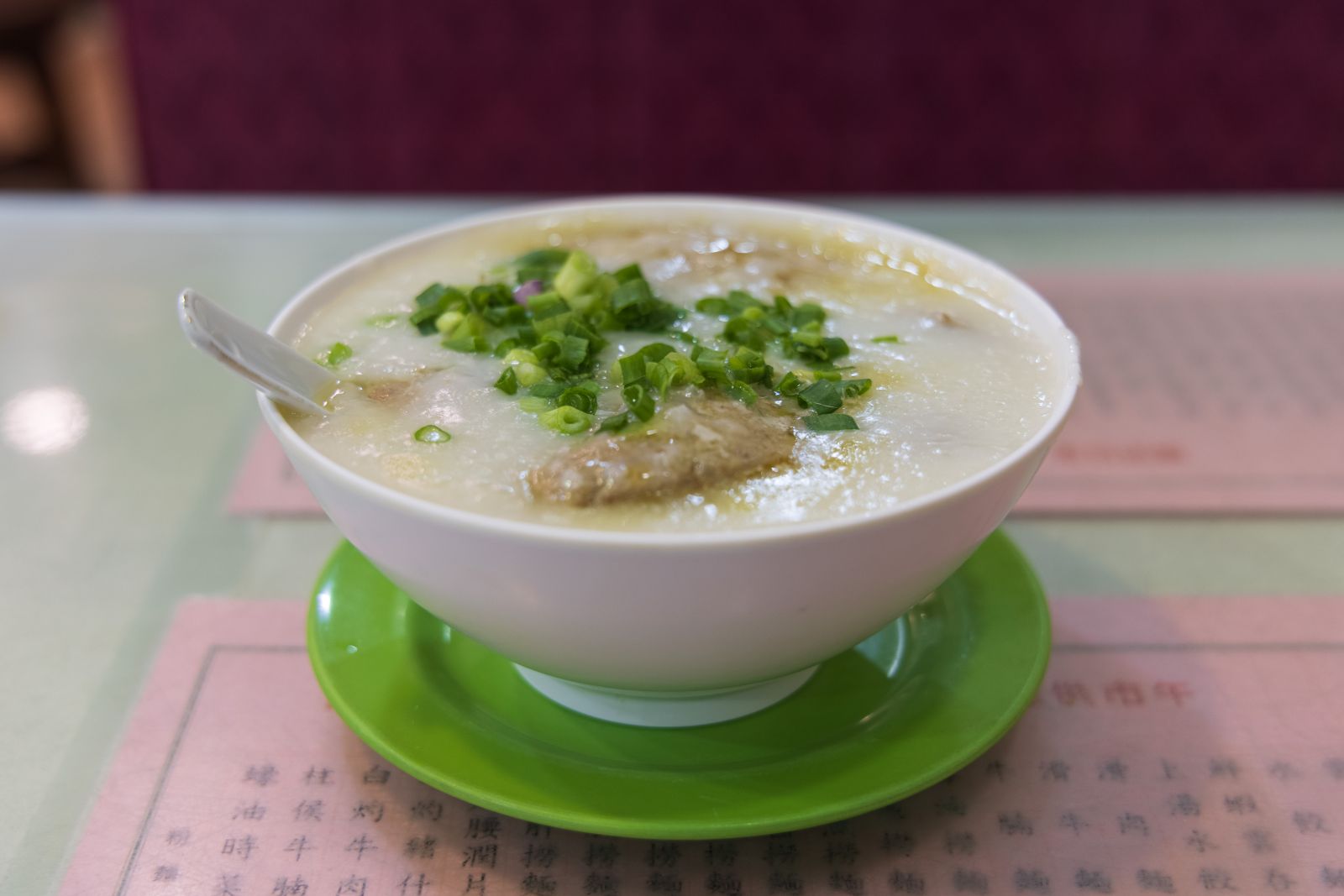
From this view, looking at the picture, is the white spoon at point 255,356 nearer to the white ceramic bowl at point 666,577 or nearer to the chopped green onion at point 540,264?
the white ceramic bowl at point 666,577

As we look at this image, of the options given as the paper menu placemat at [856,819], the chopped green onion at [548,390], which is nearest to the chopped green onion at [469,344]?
the chopped green onion at [548,390]

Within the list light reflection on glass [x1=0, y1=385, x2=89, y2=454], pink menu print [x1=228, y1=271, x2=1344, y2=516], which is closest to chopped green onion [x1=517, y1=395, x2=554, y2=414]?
pink menu print [x1=228, y1=271, x2=1344, y2=516]

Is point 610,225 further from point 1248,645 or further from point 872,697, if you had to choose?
point 1248,645

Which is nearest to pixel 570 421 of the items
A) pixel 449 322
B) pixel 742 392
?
pixel 742 392

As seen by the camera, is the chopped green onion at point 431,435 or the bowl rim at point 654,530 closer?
the bowl rim at point 654,530

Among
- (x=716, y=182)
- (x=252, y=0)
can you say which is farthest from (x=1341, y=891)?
(x=252, y=0)
